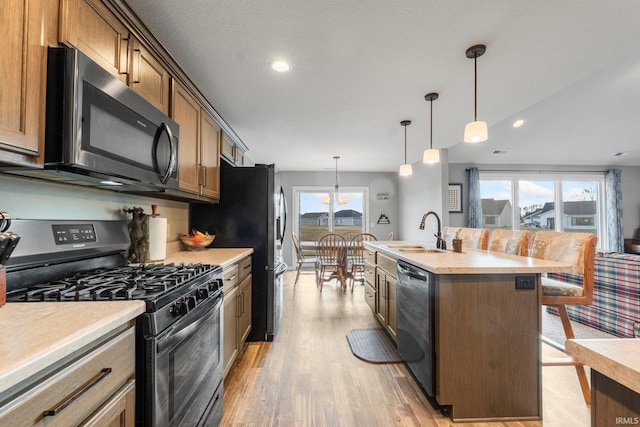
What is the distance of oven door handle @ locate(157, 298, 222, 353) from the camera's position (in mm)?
1091

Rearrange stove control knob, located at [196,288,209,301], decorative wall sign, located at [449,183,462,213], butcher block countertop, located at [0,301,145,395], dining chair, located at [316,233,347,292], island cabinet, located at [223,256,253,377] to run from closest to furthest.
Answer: butcher block countertop, located at [0,301,145,395] → stove control knob, located at [196,288,209,301] → island cabinet, located at [223,256,253,377] → dining chair, located at [316,233,347,292] → decorative wall sign, located at [449,183,462,213]

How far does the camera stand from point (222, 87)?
8.30 ft

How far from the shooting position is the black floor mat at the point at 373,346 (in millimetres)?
2512

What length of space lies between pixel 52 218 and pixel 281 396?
5.44 feet

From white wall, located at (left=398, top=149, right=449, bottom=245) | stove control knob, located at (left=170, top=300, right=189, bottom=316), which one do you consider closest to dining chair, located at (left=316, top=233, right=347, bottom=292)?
white wall, located at (left=398, top=149, right=449, bottom=245)

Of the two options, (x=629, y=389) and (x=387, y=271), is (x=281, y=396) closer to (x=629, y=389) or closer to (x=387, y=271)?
(x=387, y=271)

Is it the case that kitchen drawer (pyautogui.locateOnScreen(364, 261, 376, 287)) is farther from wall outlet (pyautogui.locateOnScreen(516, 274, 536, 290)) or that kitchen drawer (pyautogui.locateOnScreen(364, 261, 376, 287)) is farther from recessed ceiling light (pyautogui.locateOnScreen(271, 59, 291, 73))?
recessed ceiling light (pyautogui.locateOnScreen(271, 59, 291, 73))

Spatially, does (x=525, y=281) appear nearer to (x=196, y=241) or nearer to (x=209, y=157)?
(x=196, y=241)

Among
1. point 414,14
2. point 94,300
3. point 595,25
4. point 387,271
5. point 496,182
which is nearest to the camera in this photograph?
point 94,300

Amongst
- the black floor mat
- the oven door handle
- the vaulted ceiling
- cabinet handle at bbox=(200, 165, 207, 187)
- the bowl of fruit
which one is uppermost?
the vaulted ceiling

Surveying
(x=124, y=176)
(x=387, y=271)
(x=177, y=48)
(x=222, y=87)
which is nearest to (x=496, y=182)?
(x=387, y=271)

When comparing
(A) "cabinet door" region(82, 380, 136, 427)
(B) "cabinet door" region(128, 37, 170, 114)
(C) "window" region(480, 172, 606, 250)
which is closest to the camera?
(A) "cabinet door" region(82, 380, 136, 427)

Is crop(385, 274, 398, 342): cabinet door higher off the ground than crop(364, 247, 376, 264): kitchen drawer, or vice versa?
crop(364, 247, 376, 264): kitchen drawer

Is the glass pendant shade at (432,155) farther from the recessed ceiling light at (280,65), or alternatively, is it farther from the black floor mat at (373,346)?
the black floor mat at (373,346)
